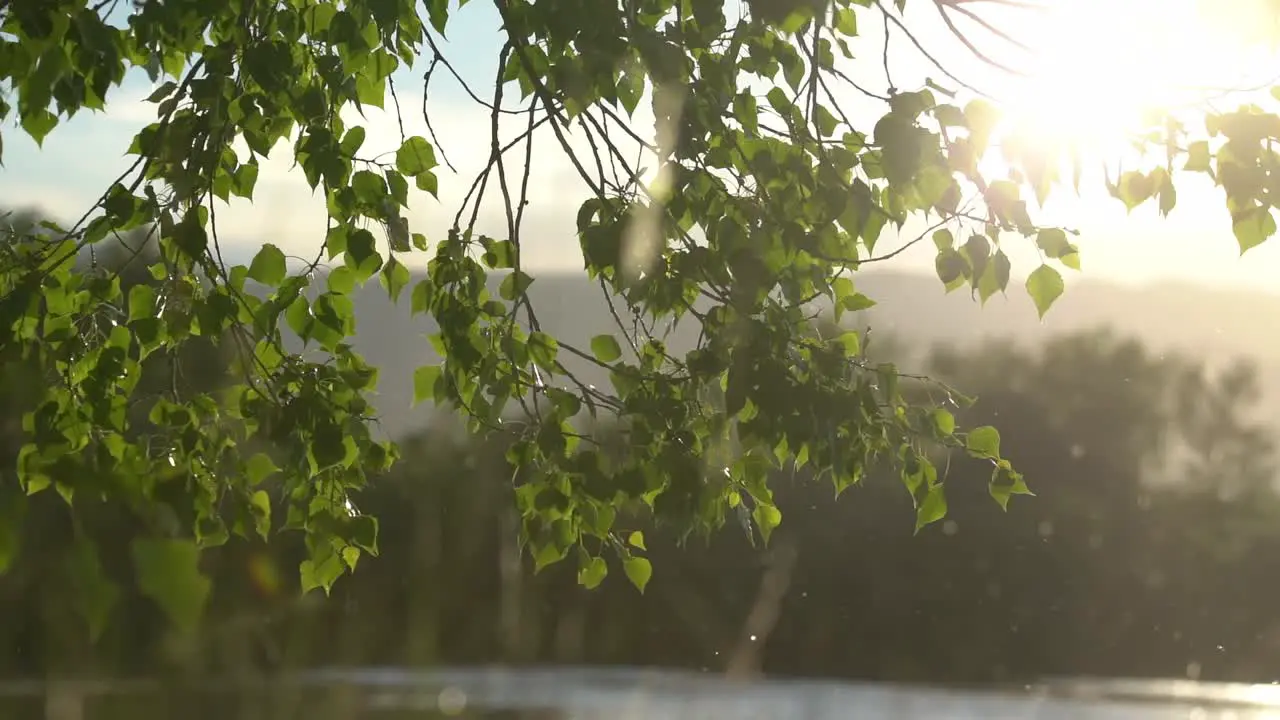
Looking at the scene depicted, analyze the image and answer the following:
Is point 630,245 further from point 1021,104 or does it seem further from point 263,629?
point 263,629

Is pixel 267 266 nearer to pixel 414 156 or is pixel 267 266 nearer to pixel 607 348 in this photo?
pixel 414 156

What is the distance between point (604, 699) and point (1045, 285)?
2821 centimetres

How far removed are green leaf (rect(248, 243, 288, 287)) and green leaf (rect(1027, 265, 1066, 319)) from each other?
223 cm

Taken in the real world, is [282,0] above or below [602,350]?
above

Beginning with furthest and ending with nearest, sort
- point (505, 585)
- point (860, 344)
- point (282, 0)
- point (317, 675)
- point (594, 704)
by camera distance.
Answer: point (317, 675)
point (505, 585)
point (594, 704)
point (282, 0)
point (860, 344)

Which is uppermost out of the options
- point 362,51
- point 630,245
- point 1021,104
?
point 362,51

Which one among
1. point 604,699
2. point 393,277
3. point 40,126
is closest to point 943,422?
point 393,277

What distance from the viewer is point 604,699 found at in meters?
31.1

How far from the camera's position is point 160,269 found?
480 centimetres

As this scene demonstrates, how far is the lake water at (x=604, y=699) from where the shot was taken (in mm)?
28000

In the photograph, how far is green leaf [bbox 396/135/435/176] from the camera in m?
4.55

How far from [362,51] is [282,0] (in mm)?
859

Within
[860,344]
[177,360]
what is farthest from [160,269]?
[860,344]

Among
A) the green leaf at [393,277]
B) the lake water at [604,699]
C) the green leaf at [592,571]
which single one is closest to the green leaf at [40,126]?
the green leaf at [393,277]
